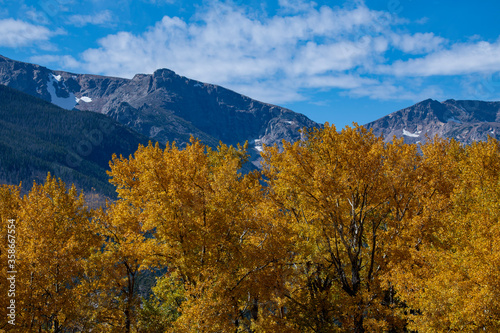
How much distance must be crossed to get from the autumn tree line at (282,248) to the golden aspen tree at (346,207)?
82mm

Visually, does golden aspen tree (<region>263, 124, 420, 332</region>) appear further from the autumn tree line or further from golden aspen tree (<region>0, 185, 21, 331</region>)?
golden aspen tree (<region>0, 185, 21, 331</region>)

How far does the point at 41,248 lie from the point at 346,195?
54.4ft

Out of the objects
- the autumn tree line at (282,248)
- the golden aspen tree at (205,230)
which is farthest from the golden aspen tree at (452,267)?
the golden aspen tree at (205,230)

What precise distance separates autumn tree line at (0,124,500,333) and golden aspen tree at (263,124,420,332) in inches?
3.2

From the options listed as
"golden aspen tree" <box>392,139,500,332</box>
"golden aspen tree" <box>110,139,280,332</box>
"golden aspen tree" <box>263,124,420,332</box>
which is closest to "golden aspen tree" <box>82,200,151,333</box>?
"golden aspen tree" <box>110,139,280,332</box>

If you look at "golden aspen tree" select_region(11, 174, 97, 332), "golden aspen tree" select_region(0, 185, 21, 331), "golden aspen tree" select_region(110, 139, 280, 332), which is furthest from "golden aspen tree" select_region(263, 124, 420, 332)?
"golden aspen tree" select_region(0, 185, 21, 331)

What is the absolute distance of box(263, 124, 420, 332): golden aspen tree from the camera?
19812 mm

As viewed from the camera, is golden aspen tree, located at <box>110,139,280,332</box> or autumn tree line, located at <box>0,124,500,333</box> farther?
golden aspen tree, located at <box>110,139,280,332</box>

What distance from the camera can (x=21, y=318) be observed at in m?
18.2

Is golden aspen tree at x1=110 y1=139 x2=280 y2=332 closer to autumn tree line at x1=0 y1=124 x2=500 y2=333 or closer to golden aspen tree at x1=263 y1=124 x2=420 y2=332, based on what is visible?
autumn tree line at x1=0 y1=124 x2=500 y2=333

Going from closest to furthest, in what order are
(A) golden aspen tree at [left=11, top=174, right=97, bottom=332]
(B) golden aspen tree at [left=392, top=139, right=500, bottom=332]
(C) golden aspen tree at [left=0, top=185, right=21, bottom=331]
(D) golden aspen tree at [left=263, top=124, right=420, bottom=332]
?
(B) golden aspen tree at [left=392, top=139, right=500, bottom=332]
(C) golden aspen tree at [left=0, top=185, right=21, bottom=331]
(A) golden aspen tree at [left=11, top=174, right=97, bottom=332]
(D) golden aspen tree at [left=263, top=124, right=420, bottom=332]

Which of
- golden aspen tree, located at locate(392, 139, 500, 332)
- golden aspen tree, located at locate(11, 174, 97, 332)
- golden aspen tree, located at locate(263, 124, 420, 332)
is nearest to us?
golden aspen tree, located at locate(392, 139, 500, 332)

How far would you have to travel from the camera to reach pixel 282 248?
19.3m

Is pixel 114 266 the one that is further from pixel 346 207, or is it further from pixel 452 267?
pixel 452 267
